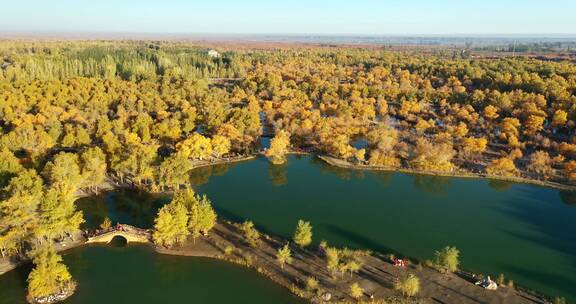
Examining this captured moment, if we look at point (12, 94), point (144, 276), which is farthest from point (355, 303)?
point (12, 94)

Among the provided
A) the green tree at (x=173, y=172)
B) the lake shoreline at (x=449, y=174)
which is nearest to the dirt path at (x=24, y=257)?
the green tree at (x=173, y=172)

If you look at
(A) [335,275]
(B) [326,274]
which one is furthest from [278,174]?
(A) [335,275]

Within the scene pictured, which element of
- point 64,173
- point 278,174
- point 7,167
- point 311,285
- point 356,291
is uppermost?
point 7,167

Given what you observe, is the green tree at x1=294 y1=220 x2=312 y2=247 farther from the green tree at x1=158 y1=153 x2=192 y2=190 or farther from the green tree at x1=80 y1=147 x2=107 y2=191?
the green tree at x1=80 y1=147 x2=107 y2=191

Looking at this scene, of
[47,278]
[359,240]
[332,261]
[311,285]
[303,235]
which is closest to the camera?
[47,278]

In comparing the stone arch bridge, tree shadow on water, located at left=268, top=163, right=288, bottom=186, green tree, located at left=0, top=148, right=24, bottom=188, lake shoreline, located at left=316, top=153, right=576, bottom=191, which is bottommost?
the stone arch bridge

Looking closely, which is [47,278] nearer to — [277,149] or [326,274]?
[326,274]

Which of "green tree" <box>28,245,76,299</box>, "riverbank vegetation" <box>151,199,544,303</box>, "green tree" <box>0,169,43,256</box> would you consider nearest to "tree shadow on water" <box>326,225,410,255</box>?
"riverbank vegetation" <box>151,199,544,303</box>
